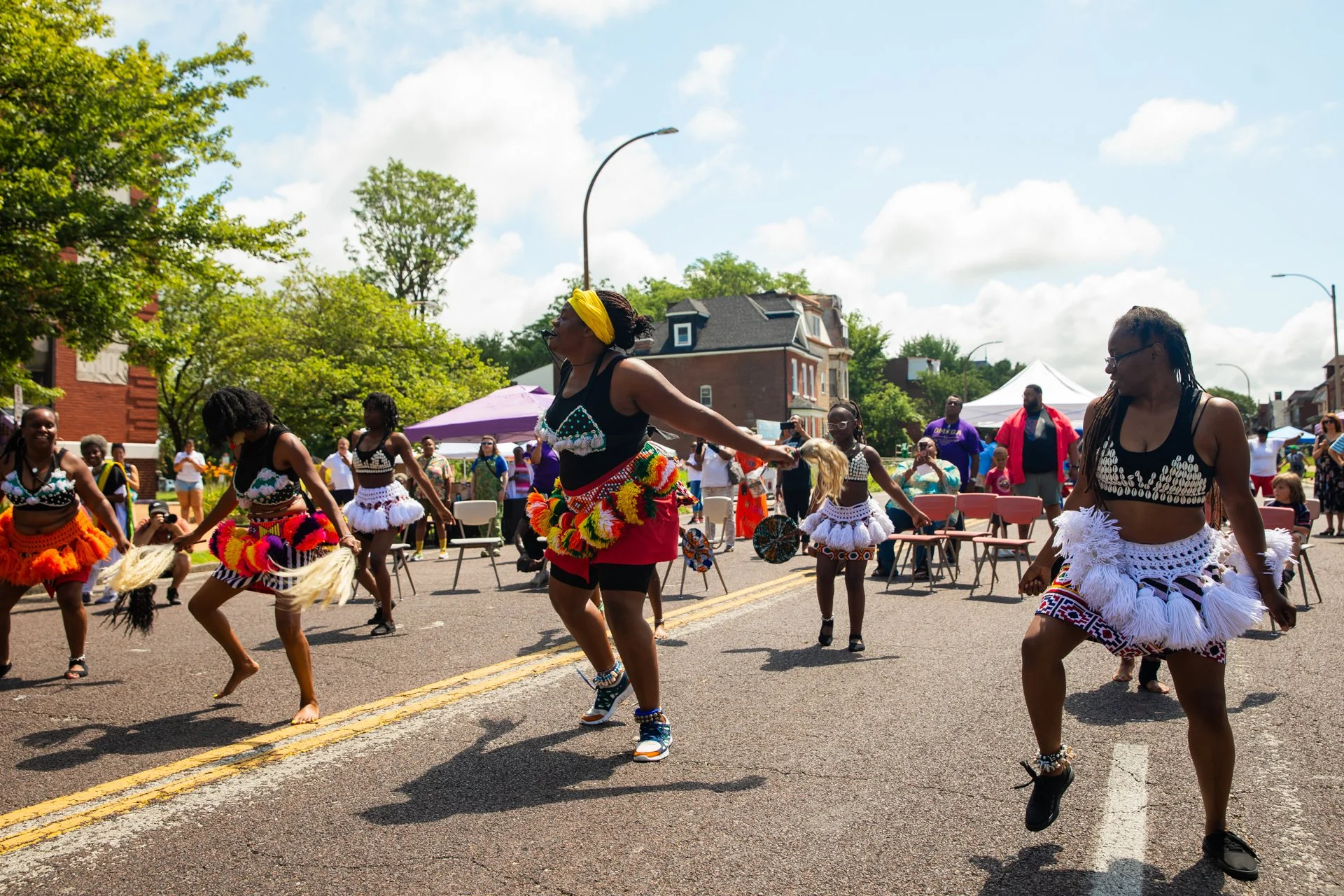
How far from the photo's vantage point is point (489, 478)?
18547mm

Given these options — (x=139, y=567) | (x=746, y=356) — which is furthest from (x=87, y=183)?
(x=746, y=356)

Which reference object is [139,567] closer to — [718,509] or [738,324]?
[718,509]

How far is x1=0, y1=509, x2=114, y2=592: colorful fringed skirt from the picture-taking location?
22.0ft

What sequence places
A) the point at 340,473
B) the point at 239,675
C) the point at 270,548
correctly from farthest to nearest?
the point at 340,473
the point at 239,675
the point at 270,548

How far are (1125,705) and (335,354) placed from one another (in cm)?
3703

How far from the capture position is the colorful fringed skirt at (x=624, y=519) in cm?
461

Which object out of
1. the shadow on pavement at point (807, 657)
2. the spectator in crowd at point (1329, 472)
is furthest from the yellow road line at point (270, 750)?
the spectator in crowd at point (1329, 472)

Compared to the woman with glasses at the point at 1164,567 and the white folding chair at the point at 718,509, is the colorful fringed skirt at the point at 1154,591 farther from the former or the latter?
the white folding chair at the point at 718,509

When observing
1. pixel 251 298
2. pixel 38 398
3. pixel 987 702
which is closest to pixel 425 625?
pixel 987 702

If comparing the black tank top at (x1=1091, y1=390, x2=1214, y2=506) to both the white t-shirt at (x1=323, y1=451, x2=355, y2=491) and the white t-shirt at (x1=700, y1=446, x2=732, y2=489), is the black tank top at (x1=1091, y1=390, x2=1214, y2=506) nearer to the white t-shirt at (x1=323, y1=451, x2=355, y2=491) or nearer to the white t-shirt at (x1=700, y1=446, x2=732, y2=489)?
the white t-shirt at (x1=323, y1=451, x2=355, y2=491)

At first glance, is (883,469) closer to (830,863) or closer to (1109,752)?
(1109,752)

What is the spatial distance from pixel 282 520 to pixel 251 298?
40.4 meters

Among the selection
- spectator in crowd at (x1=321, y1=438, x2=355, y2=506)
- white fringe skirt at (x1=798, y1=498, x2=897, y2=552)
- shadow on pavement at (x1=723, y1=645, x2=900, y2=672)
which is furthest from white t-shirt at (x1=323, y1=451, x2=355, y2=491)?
shadow on pavement at (x1=723, y1=645, x2=900, y2=672)

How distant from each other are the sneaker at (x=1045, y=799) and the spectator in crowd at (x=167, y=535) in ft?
15.8
